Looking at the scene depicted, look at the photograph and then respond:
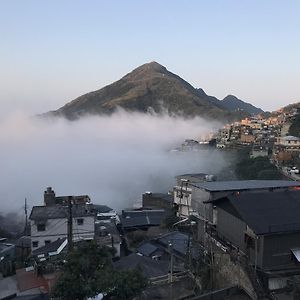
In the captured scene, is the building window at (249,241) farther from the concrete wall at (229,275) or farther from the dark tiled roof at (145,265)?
the dark tiled roof at (145,265)

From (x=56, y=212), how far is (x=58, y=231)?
895 millimetres

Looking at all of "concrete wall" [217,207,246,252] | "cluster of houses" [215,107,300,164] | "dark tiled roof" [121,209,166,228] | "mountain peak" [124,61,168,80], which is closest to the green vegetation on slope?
"cluster of houses" [215,107,300,164]

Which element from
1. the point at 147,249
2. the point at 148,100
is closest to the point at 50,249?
the point at 147,249

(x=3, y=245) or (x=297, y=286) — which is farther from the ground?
(x=297, y=286)

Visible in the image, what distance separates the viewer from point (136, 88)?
12225 cm

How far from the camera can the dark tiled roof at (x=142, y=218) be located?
22844 millimetres

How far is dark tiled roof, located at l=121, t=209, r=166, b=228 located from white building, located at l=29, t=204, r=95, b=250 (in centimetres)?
404

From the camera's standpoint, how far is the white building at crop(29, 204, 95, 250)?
18.5m

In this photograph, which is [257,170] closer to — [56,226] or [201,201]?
[56,226]

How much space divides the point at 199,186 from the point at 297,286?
5.93 m

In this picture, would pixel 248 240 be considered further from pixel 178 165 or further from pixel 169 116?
pixel 169 116

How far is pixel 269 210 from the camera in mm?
10148

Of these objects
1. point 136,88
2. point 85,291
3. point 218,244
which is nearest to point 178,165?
point 218,244

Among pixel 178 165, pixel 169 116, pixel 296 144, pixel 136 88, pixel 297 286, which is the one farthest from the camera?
pixel 136 88
